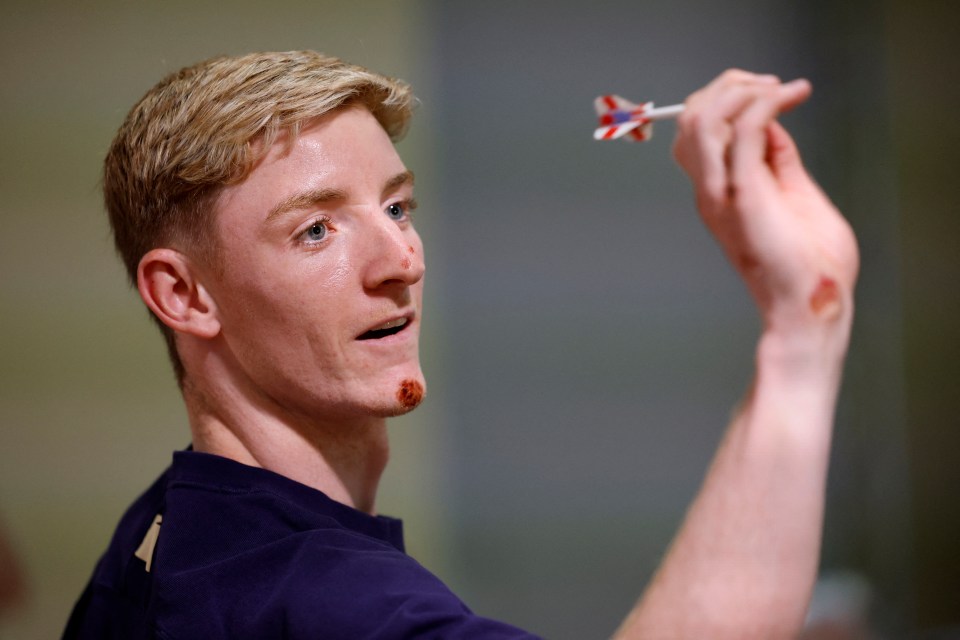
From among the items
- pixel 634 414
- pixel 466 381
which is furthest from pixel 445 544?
pixel 634 414

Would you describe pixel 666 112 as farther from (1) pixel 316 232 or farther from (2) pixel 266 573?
(2) pixel 266 573

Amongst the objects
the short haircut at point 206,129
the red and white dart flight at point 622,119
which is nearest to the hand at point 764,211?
the red and white dart flight at point 622,119

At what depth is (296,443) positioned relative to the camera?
1.44 m

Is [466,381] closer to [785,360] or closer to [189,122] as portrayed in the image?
[189,122]

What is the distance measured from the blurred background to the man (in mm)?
1140

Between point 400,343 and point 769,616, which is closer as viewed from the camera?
point 769,616

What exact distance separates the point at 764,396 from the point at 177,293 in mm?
813

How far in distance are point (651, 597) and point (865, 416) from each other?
2032mm

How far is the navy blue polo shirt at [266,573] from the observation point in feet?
3.75

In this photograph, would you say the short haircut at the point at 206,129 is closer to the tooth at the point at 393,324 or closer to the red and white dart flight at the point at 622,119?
the tooth at the point at 393,324

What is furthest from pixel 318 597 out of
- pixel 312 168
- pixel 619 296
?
pixel 619 296

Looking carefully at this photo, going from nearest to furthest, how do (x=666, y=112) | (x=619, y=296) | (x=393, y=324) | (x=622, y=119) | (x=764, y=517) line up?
(x=764, y=517), (x=666, y=112), (x=622, y=119), (x=393, y=324), (x=619, y=296)

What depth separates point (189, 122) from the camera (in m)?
1.40

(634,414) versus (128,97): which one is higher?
(128,97)
